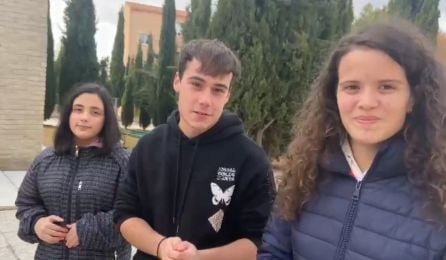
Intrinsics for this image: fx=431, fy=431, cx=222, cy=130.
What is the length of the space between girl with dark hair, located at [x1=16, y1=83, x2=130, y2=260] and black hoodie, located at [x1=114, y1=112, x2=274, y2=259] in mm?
393

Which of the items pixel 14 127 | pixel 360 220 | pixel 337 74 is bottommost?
pixel 14 127

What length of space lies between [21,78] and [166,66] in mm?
7073

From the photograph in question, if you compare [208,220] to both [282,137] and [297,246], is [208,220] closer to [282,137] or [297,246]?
[297,246]

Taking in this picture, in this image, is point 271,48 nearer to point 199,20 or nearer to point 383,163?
point 199,20

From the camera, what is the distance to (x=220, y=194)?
1768 millimetres

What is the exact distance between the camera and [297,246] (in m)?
1.47

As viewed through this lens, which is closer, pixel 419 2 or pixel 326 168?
pixel 326 168

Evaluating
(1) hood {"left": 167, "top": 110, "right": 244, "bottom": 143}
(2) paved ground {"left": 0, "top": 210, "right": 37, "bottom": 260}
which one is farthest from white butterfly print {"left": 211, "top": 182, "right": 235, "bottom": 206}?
(2) paved ground {"left": 0, "top": 210, "right": 37, "bottom": 260}

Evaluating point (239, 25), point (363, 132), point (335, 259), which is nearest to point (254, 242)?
point (335, 259)

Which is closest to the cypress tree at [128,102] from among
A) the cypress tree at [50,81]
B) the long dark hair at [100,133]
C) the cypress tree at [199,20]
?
the cypress tree at [50,81]

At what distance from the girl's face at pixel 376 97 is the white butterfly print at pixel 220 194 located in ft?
2.03

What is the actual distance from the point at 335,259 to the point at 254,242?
1.61ft

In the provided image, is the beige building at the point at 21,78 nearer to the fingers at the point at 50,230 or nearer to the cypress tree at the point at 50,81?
the cypress tree at the point at 50,81

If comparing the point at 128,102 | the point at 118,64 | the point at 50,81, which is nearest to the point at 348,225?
the point at 50,81
